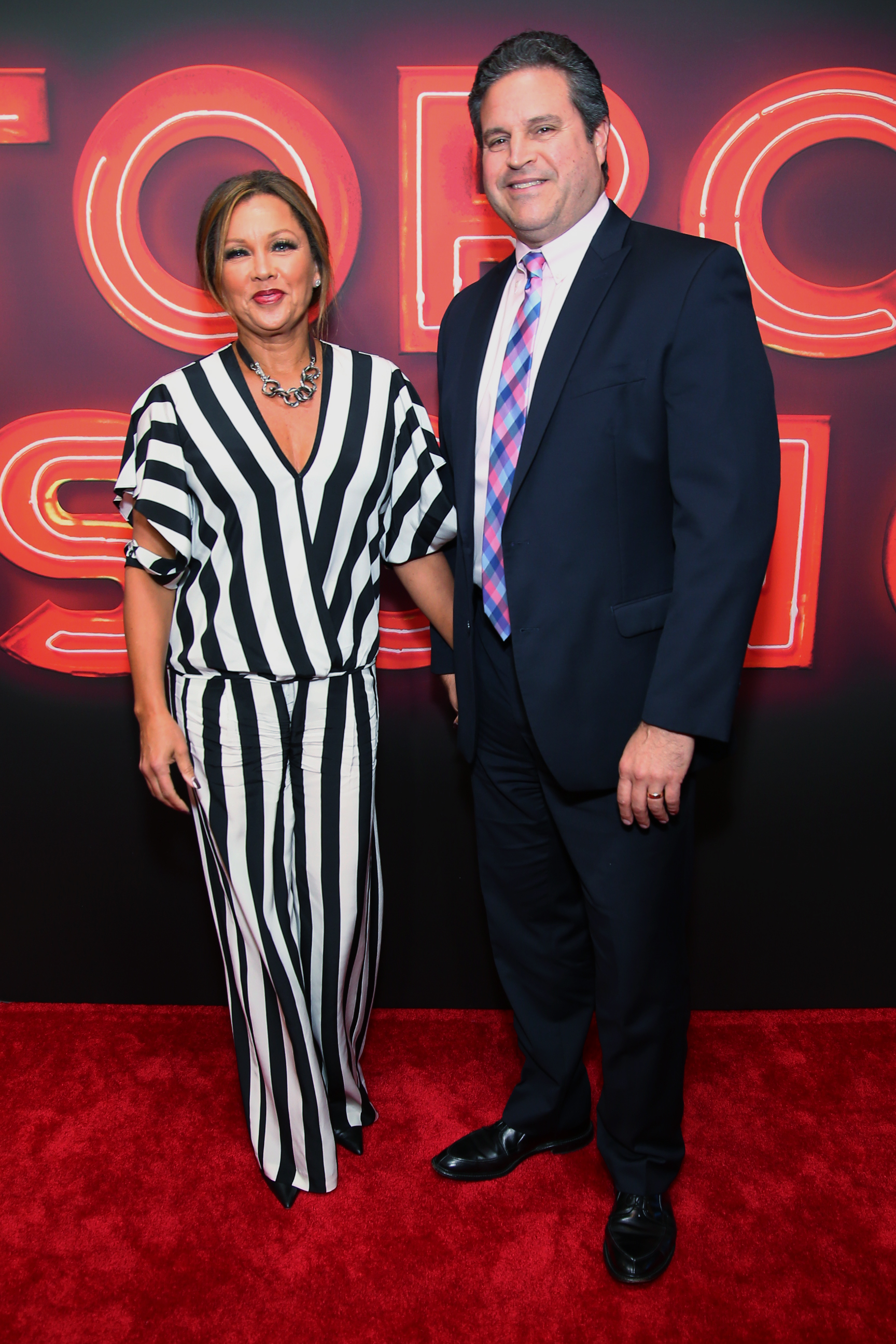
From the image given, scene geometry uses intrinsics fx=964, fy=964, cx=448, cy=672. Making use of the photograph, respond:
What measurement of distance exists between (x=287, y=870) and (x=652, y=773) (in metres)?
0.71

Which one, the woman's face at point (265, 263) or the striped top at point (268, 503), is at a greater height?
the woman's face at point (265, 263)

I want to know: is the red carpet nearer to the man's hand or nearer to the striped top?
the man's hand

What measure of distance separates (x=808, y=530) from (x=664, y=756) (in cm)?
87

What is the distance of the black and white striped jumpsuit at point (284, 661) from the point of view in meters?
1.61

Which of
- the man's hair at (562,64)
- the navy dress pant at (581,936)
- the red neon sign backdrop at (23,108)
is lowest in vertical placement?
the navy dress pant at (581,936)

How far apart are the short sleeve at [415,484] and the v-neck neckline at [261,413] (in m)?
0.12

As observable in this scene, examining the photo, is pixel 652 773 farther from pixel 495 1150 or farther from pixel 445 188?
pixel 445 188

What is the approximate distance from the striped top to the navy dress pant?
265 mm

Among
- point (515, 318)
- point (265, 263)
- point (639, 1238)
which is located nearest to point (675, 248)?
point (515, 318)

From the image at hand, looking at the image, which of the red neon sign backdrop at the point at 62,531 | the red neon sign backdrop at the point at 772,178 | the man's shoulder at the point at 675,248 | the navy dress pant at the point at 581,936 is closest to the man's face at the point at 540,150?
the man's shoulder at the point at 675,248

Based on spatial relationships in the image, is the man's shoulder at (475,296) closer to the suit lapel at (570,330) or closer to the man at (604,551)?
the man at (604,551)

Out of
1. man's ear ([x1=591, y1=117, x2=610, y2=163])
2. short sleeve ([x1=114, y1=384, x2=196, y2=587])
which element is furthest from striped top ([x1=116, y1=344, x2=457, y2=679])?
man's ear ([x1=591, y1=117, x2=610, y2=163])

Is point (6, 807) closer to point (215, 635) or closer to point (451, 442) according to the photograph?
point (215, 635)

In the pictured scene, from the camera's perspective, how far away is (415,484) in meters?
1.74
